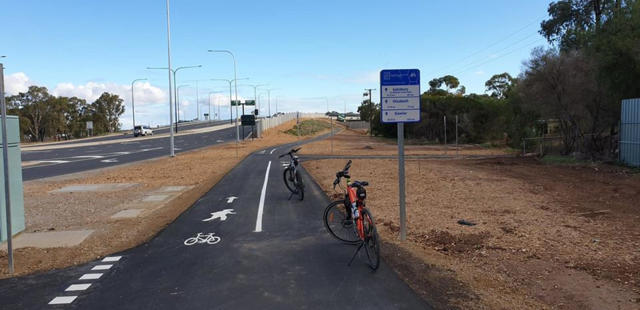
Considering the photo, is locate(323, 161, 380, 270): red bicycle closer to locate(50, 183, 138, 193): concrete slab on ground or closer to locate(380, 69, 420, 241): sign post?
locate(380, 69, 420, 241): sign post

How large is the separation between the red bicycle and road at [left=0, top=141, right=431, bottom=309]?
0.20 meters

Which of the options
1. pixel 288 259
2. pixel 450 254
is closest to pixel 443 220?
pixel 450 254

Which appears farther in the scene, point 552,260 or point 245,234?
point 245,234

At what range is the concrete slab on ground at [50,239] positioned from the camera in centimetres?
770

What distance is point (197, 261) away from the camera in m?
6.43

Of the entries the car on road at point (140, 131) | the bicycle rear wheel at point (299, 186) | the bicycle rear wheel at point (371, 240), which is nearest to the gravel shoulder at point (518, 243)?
the bicycle rear wheel at point (371, 240)

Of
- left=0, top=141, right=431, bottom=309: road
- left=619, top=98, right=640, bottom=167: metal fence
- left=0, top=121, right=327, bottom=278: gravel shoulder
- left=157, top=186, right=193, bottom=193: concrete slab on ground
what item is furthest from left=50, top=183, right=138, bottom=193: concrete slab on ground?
left=619, top=98, right=640, bottom=167: metal fence

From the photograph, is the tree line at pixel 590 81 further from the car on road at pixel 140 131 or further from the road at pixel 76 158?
the car on road at pixel 140 131

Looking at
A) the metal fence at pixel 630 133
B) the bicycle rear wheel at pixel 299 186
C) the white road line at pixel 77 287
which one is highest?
the metal fence at pixel 630 133

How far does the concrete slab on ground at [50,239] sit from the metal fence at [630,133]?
19763mm

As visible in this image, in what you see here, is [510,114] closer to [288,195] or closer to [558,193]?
[558,193]

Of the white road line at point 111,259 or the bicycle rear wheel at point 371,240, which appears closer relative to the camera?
the bicycle rear wheel at point 371,240

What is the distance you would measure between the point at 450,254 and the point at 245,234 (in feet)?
11.8

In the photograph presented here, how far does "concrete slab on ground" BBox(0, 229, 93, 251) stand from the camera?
7703 millimetres
